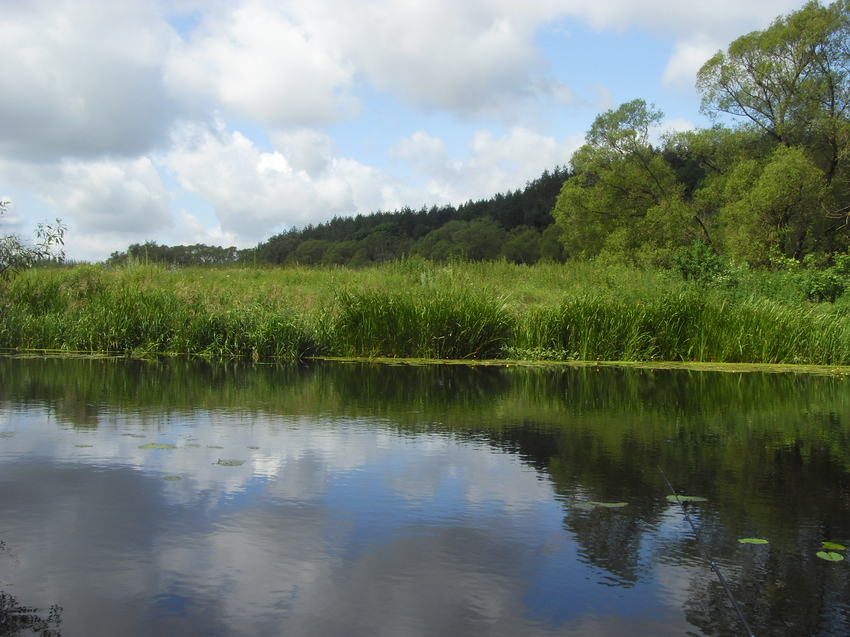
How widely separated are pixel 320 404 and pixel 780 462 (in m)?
4.73

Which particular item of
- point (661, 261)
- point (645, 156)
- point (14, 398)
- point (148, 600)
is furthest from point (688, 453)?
point (645, 156)

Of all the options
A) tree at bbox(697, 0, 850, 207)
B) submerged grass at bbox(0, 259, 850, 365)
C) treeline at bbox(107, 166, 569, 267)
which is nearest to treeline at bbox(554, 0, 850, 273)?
tree at bbox(697, 0, 850, 207)

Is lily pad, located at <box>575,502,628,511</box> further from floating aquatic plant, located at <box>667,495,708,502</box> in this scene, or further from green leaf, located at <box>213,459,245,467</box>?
green leaf, located at <box>213,459,245,467</box>

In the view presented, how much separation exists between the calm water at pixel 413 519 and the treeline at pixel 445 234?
55.0 m

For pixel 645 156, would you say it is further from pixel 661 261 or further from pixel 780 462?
pixel 780 462

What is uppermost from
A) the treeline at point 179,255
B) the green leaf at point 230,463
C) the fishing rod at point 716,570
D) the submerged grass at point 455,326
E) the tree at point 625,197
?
the tree at point 625,197

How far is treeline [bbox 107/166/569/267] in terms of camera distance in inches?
2766

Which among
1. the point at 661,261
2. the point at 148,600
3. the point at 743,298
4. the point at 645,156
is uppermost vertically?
the point at 645,156

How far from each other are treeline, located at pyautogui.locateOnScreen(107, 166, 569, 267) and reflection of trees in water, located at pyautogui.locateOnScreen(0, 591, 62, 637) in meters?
58.5

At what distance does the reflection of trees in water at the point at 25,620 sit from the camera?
2.62 meters

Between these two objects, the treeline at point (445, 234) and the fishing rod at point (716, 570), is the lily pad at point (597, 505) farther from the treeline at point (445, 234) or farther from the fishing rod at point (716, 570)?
the treeline at point (445, 234)

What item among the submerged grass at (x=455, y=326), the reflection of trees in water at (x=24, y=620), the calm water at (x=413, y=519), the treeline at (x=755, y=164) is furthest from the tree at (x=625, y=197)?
the reflection of trees in water at (x=24, y=620)

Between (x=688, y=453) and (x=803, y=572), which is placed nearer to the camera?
(x=803, y=572)

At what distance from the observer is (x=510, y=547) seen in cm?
349
